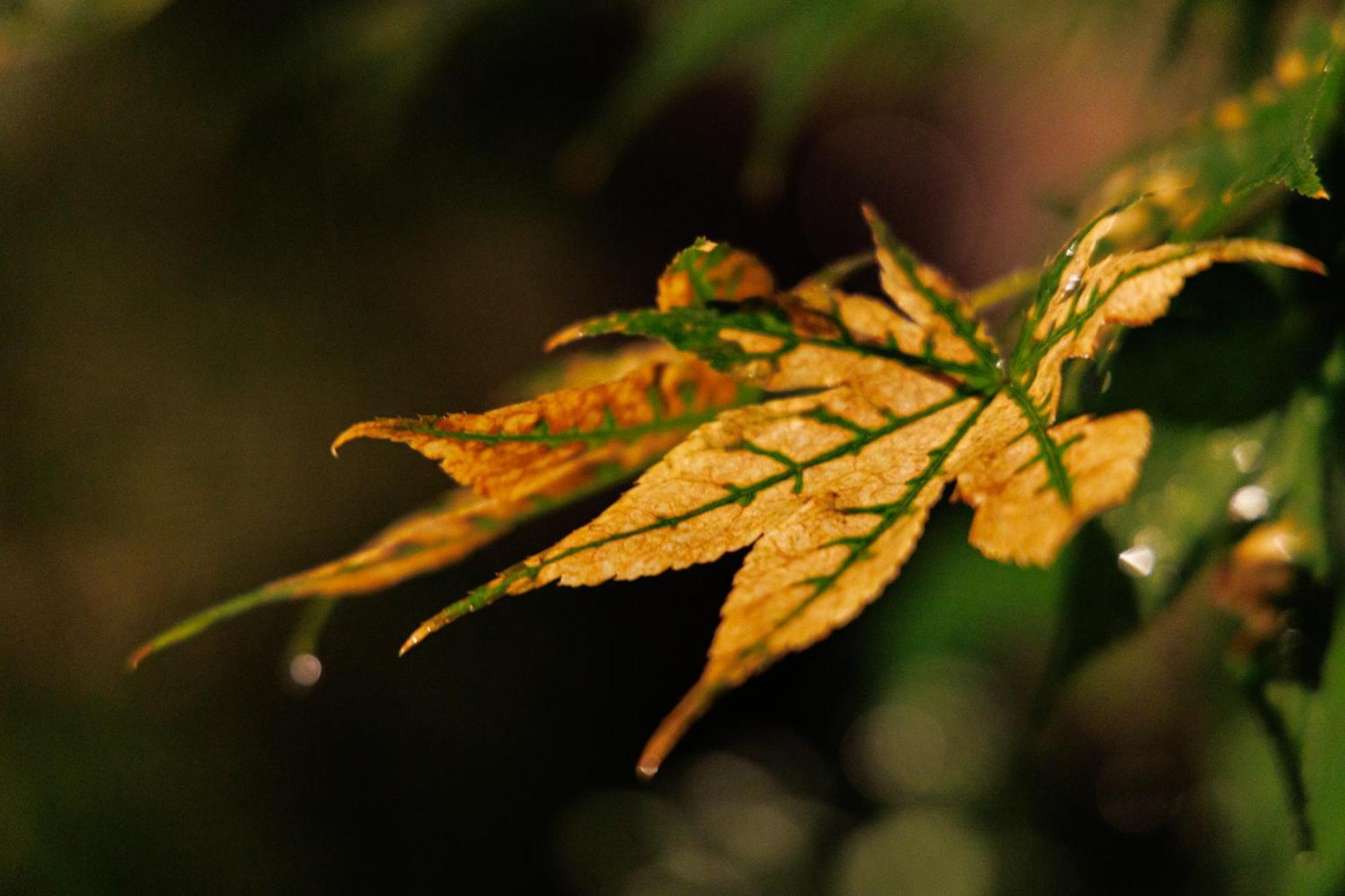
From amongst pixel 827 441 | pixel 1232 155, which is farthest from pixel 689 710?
pixel 1232 155

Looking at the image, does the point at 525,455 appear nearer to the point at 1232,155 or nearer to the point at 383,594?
the point at 1232,155

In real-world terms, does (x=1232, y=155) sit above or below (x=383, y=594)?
above

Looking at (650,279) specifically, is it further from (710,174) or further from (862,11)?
(862,11)

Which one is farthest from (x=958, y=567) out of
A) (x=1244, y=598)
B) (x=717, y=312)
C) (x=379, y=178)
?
(x=379, y=178)

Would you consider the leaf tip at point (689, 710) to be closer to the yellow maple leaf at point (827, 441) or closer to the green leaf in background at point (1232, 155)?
the yellow maple leaf at point (827, 441)

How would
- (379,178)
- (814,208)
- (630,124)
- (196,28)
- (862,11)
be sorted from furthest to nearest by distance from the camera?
1. (814,208)
2. (630,124)
3. (379,178)
4. (196,28)
5. (862,11)

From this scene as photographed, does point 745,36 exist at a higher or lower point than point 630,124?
lower
